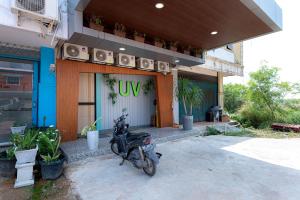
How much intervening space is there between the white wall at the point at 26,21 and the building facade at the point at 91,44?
0.02 metres

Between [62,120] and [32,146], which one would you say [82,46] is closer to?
[62,120]

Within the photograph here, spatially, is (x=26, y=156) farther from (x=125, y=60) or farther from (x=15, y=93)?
(x=125, y=60)

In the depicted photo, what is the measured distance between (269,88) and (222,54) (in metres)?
2.90

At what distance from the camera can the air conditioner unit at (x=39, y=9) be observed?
341cm

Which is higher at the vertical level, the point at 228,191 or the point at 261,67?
the point at 261,67

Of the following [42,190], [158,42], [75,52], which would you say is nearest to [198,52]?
[158,42]

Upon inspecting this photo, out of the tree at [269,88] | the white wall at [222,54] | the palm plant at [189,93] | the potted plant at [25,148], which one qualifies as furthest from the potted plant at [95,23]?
the tree at [269,88]

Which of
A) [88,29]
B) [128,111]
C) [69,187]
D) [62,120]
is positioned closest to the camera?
[69,187]

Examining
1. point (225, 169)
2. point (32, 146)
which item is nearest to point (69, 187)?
point (32, 146)

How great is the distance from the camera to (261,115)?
941 centimetres

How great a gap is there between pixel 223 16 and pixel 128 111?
4.53 m

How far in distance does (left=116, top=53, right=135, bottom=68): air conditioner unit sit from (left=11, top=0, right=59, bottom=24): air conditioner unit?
2.10 meters

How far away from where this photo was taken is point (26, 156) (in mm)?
3059

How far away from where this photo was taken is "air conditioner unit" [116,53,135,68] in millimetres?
5709
